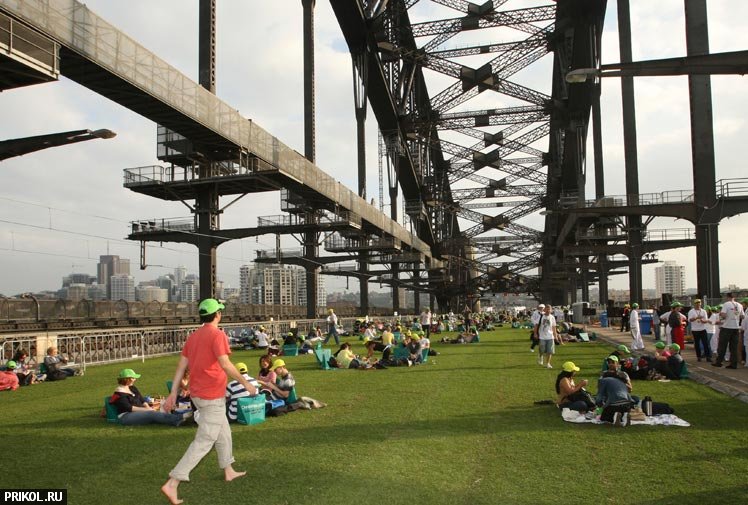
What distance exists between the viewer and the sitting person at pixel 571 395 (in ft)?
31.9

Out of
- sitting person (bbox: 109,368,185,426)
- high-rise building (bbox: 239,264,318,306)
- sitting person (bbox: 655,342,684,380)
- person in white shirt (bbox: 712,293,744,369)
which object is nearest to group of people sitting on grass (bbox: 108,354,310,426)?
sitting person (bbox: 109,368,185,426)

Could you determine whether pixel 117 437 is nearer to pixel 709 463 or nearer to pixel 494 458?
pixel 494 458

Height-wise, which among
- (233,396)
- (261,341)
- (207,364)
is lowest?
(261,341)

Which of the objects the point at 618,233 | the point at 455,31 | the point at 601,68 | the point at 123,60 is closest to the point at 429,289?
the point at 618,233

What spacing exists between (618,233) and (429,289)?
40567 millimetres

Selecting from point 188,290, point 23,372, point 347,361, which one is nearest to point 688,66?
point 347,361

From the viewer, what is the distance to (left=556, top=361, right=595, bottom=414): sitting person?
9719mm

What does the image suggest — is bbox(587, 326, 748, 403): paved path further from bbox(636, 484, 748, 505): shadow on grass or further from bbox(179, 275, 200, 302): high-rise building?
bbox(179, 275, 200, 302): high-rise building

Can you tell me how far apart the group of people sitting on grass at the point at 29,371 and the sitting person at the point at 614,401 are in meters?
13.6

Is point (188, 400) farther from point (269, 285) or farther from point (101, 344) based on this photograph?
point (269, 285)

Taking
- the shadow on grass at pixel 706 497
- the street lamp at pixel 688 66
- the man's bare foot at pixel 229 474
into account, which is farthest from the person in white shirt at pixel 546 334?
the man's bare foot at pixel 229 474

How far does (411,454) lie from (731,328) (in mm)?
11480

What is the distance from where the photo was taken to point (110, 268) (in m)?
118

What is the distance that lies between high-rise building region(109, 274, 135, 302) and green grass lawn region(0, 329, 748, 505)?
378ft
